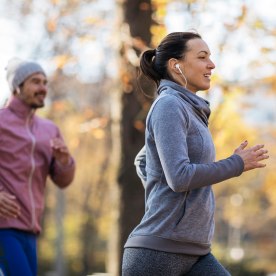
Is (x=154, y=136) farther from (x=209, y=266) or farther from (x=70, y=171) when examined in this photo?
(x=70, y=171)

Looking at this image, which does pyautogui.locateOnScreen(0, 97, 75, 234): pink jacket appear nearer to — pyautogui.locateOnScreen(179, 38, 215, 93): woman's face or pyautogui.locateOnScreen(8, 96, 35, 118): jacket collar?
pyautogui.locateOnScreen(8, 96, 35, 118): jacket collar

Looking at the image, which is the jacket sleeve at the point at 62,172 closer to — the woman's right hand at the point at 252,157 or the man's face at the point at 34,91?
the man's face at the point at 34,91

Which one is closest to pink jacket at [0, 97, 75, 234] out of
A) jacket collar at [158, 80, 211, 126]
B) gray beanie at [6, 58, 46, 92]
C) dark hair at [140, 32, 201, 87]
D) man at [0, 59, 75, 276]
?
man at [0, 59, 75, 276]

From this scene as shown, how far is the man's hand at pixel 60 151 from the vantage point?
19.1 ft

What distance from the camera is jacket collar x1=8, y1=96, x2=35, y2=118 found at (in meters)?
6.02

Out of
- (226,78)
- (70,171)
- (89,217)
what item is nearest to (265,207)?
(89,217)

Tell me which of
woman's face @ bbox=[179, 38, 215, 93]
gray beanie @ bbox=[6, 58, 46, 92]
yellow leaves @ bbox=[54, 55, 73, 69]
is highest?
yellow leaves @ bbox=[54, 55, 73, 69]

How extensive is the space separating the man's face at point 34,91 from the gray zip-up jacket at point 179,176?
2.31 meters

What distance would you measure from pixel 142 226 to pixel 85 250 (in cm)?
3351

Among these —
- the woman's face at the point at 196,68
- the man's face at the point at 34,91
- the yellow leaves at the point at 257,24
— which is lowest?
the woman's face at the point at 196,68

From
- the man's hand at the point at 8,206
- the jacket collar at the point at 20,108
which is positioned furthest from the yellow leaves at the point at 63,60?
the man's hand at the point at 8,206

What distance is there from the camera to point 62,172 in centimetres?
612

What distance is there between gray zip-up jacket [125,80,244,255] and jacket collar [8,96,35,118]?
2.31 m

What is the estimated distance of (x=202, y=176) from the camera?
3.66 meters
